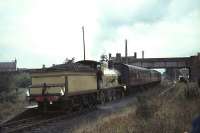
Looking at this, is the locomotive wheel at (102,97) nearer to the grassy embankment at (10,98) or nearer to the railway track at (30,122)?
the railway track at (30,122)

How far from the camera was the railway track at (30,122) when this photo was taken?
13289 millimetres

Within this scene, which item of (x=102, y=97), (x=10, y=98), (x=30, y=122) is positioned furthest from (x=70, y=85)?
(x=10, y=98)

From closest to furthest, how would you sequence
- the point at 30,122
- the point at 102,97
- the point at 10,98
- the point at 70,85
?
the point at 30,122
the point at 70,85
the point at 102,97
the point at 10,98

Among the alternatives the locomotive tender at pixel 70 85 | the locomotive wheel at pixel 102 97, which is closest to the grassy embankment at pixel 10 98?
the locomotive tender at pixel 70 85

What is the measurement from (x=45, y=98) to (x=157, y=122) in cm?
717

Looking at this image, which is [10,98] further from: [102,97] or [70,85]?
[70,85]

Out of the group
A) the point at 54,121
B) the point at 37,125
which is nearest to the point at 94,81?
the point at 54,121

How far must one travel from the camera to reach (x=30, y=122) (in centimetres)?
1555

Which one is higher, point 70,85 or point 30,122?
point 70,85

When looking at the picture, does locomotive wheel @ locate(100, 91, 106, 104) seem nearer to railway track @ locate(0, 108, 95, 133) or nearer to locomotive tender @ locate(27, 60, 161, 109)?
locomotive tender @ locate(27, 60, 161, 109)

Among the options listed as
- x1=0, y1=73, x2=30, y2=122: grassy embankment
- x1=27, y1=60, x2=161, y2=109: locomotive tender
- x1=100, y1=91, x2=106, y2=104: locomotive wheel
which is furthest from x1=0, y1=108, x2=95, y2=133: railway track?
x1=100, y1=91, x2=106, y2=104: locomotive wheel

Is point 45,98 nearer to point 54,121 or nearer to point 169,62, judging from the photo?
point 54,121

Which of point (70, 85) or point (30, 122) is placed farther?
point (70, 85)

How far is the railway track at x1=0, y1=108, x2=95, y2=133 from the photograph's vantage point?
13.3 m
